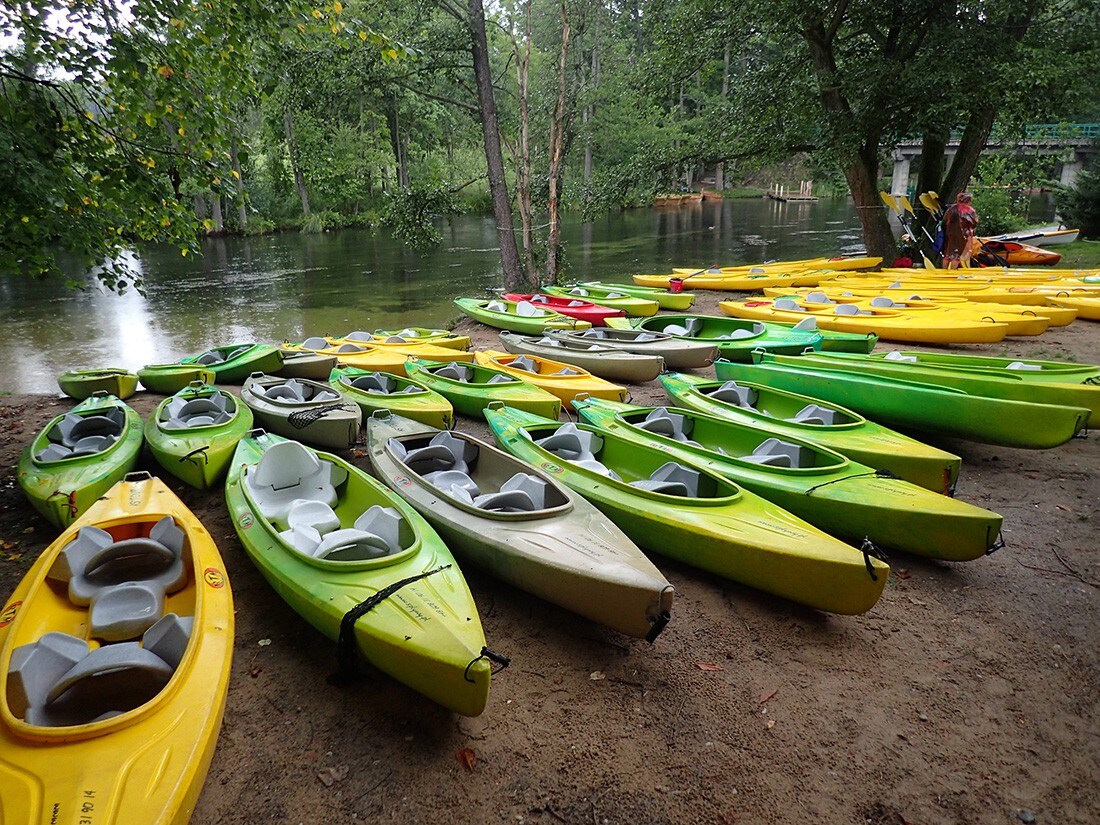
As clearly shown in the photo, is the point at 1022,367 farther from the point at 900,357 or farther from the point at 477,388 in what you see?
the point at 477,388

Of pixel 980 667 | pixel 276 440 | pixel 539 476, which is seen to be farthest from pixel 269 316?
pixel 980 667

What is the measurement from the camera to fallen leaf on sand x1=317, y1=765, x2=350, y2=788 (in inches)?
89.1

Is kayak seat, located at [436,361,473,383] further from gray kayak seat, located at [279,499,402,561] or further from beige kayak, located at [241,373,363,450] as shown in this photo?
gray kayak seat, located at [279,499,402,561]

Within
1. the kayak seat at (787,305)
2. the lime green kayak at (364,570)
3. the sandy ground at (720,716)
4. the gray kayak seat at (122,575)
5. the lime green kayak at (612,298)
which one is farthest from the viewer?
the lime green kayak at (612,298)

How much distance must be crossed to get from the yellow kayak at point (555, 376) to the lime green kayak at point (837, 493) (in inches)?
49.0

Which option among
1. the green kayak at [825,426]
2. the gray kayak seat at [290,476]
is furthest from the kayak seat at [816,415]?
the gray kayak seat at [290,476]

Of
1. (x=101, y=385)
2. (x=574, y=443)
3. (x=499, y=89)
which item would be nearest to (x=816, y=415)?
(x=574, y=443)

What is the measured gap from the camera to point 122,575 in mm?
3094

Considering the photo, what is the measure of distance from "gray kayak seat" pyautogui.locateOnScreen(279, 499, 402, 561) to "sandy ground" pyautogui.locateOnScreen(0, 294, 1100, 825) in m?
0.40

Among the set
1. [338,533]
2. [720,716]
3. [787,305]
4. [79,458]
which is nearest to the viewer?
[720,716]

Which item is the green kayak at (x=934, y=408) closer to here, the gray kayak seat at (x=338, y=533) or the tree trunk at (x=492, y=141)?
the gray kayak seat at (x=338, y=533)

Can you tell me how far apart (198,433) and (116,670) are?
2867 mm

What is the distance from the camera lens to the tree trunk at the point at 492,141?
439 inches

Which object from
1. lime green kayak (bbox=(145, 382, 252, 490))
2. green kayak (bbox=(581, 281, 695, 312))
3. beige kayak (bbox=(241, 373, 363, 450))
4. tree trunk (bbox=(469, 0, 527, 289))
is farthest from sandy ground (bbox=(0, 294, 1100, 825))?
tree trunk (bbox=(469, 0, 527, 289))
